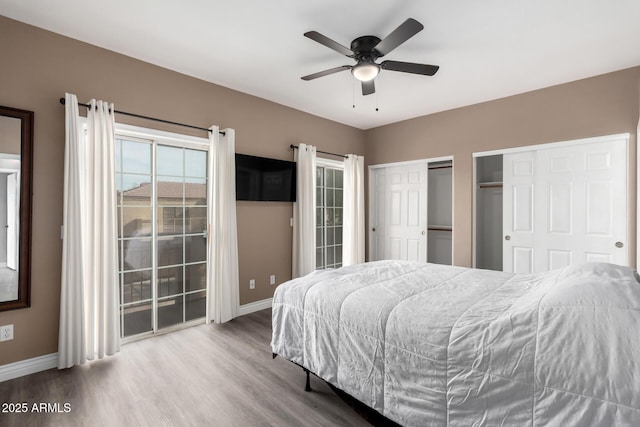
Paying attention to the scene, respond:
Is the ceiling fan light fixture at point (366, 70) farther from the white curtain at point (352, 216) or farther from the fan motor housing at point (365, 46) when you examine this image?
the white curtain at point (352, 216)

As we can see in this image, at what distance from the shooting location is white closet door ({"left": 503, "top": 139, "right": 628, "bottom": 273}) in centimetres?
340

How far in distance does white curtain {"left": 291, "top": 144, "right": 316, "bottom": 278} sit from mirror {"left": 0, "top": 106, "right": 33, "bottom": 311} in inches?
111

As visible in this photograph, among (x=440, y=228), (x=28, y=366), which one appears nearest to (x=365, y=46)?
(x=440, y=228)

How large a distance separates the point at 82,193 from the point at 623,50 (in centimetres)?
517

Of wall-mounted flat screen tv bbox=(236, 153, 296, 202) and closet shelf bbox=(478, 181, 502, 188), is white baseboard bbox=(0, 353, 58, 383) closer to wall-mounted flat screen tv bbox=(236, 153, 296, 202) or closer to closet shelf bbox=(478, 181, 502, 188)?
wall-mounted flat screen tv bbox=(236, 153, 296, 202)

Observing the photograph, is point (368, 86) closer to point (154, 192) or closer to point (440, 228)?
point (154, 192)

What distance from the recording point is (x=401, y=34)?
2162mm

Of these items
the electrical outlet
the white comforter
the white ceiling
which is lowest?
the electrical outlet

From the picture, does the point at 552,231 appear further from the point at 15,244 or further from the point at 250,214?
the point at 15,244

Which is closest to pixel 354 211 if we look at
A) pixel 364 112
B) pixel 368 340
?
pixel 364 112

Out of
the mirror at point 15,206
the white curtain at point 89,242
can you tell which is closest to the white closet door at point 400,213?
the white curtain at point 89,242

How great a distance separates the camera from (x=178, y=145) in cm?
349

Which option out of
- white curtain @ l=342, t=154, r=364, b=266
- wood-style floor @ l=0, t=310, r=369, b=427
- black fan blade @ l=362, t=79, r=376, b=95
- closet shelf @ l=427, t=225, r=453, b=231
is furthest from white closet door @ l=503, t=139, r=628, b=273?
wood-style floor @ l=0, t=310, r=369, b=427

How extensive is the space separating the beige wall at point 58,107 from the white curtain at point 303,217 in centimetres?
64
